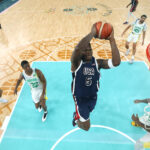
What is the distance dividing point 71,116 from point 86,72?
191 cm

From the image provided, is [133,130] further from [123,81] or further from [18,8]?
[18,8]

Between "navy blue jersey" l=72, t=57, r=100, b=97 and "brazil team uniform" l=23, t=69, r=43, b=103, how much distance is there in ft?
3.94

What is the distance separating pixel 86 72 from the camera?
7.61ft

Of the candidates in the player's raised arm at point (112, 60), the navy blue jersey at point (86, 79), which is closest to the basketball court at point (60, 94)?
the navy blue jersey at point (86, 79)

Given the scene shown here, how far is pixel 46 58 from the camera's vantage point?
6.23m

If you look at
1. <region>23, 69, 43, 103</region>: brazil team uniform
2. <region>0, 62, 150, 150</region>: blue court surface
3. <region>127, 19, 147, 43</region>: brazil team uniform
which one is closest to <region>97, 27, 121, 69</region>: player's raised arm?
<region>23, 69, 43, 103</region>: brazil team uniform

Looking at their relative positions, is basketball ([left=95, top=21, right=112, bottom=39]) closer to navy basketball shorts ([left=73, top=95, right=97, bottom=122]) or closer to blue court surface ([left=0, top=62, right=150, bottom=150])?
navy basketball shorts ([left=73, top=95, right=97, bottom=122])

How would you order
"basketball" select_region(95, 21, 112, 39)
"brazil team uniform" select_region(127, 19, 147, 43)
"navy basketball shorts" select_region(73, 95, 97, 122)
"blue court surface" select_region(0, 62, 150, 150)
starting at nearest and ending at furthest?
"basketball" select_region(95, 21, 112, 39), "navy basketball shorts" select_region(73, 95, 97, 122), "blue court surface" select_region(0, 62, 150, 150), "brazil team uniform" select_region(127, 19, 147, 43)

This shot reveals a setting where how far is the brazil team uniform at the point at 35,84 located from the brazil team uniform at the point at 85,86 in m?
1.16

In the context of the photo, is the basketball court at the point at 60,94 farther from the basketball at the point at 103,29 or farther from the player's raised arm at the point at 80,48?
the basketball at the point at 103,29

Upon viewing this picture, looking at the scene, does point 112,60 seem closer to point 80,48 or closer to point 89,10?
point 80,48

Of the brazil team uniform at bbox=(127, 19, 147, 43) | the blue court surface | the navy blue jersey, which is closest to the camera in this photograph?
the navy blue jersey

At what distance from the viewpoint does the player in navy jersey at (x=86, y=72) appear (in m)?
2.04

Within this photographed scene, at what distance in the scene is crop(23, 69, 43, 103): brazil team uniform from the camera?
10.8ft
